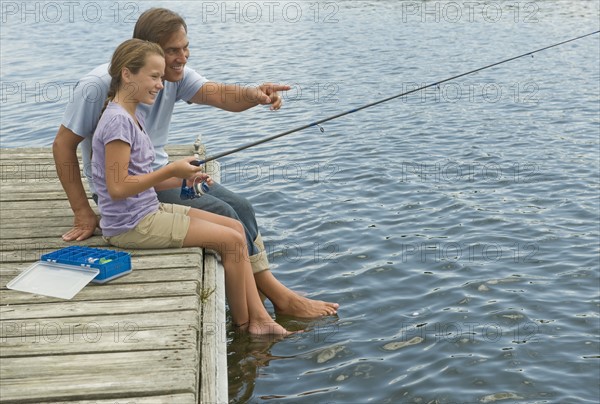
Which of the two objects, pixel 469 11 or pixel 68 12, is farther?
pixel 68 12

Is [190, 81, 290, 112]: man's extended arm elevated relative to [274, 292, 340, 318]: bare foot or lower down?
elevated

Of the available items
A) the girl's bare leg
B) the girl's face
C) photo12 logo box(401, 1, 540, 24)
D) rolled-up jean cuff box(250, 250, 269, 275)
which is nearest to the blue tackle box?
the girl's bare leg

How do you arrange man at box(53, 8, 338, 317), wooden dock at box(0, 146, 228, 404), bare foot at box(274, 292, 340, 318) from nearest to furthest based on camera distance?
1. wooden dock at box(0, 146, 228, 404)
2. man at box(53, 8, 338, 317)
3. bare foot at box(274, 292, 340, 318)

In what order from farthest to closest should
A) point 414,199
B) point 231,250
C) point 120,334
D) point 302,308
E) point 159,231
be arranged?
point 414,199
point 302,308
point 231,250
point 159,231
point 120,334

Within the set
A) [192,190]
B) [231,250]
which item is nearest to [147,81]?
[192,190]

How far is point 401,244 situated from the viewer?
23.4 ft

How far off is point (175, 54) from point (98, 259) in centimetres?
127

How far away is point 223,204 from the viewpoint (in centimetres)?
512

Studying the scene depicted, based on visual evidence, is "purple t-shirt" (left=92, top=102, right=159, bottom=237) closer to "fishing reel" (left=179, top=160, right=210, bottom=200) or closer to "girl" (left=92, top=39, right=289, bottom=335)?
"girl" (left=92, top=39, right=289, bottom=335)

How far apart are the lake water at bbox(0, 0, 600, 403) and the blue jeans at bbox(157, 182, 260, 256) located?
67 centimetres

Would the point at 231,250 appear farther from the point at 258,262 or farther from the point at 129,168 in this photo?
the point at 129,168

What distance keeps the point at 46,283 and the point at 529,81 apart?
10.5m

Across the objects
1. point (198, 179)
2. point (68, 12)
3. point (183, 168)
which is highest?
point (183, 168)

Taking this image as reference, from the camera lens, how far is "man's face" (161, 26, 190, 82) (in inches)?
190
